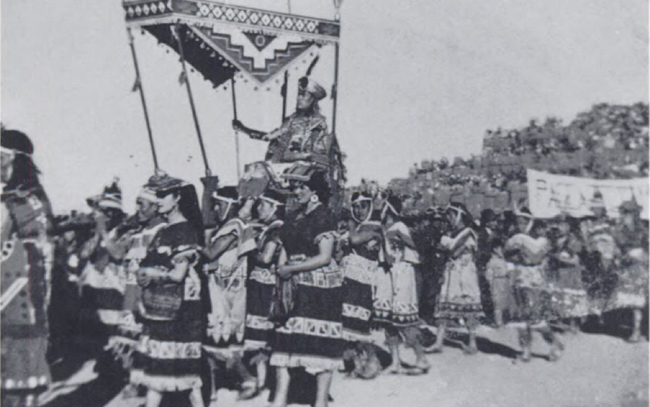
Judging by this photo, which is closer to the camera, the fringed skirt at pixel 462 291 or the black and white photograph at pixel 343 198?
the black and white photograph at pixel 343 198

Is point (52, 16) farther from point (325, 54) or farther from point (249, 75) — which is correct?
point (325, 54)

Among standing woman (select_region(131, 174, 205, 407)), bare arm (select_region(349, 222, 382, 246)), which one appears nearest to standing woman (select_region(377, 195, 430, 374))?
bare arm (select_region(349, 222, 382, 246))

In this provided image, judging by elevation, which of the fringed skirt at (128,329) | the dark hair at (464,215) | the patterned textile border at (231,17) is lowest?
the fringed skirt at (128,329)

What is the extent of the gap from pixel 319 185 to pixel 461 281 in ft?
6.31

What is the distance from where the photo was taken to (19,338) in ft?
14.1

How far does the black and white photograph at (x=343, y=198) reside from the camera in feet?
15.5

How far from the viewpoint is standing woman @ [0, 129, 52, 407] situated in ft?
14.1

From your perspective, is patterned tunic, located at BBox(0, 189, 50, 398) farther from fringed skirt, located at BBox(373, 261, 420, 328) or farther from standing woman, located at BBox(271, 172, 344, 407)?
fringed skirt, located at BBox(373, 261, 420, 328)

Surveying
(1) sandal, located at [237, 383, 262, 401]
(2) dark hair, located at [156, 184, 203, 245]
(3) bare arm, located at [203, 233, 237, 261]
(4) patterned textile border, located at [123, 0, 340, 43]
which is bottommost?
(1) sandal, located at [237, 383, 262, 401]

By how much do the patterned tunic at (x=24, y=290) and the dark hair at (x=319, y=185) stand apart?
1.81 metres

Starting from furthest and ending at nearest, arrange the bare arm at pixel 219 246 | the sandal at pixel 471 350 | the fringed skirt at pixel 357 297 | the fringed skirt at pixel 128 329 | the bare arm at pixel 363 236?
the sandal at pixel 471 350 < the bare arm at pixel 363 236 < the fringed skirt at pixel 357 297 < the bare arm at pixel 219 246 < the fringed skirt at pixel 128 329

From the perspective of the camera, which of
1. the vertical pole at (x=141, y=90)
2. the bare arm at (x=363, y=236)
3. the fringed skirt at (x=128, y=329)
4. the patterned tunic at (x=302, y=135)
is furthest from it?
the patterned tunic at (x=302, y=135)

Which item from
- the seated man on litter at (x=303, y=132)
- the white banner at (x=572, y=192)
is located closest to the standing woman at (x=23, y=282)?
the seated man on litter at (x=303, y=132)

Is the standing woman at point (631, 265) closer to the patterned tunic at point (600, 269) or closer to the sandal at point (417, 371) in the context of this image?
the patterned tunic at point (600, 269)
